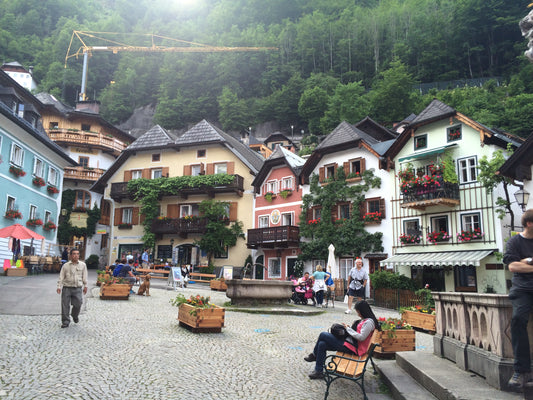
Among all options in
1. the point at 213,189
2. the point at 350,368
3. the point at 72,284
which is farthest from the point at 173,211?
the point at 350,368

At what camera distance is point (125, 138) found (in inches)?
2116

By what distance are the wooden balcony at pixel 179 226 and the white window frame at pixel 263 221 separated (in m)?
4.25

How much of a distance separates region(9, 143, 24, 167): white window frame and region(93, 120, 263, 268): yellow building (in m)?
11.8

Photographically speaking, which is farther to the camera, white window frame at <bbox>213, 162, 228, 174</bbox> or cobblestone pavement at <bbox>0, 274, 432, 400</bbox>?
white window frame at <bbox>213, 162, 228, 174</bbox>

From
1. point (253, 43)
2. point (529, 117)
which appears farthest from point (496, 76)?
point (253, 43)

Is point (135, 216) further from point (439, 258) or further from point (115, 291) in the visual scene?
point (439, 258)

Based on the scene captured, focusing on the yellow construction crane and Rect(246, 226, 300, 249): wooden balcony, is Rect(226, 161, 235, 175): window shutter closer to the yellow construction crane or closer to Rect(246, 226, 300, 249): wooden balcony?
Rect(246, 226, 300, 249): wooden balcony

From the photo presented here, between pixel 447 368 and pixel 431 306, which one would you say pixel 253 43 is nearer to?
pixel 431 306

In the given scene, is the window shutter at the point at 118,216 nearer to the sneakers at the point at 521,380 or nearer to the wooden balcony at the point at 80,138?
the wooden balcony at the point at 80,138

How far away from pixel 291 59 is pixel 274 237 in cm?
5437

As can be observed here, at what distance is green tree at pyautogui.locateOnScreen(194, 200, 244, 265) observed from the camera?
1401 inches

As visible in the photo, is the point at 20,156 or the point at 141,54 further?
the point at 141,54

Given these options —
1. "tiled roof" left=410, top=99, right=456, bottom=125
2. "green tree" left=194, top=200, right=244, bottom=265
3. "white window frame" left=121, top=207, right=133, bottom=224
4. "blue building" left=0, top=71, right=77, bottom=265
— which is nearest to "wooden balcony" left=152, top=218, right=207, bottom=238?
"green tree" left=194, top=200, right=244, bottom=265

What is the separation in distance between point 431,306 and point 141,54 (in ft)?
271
